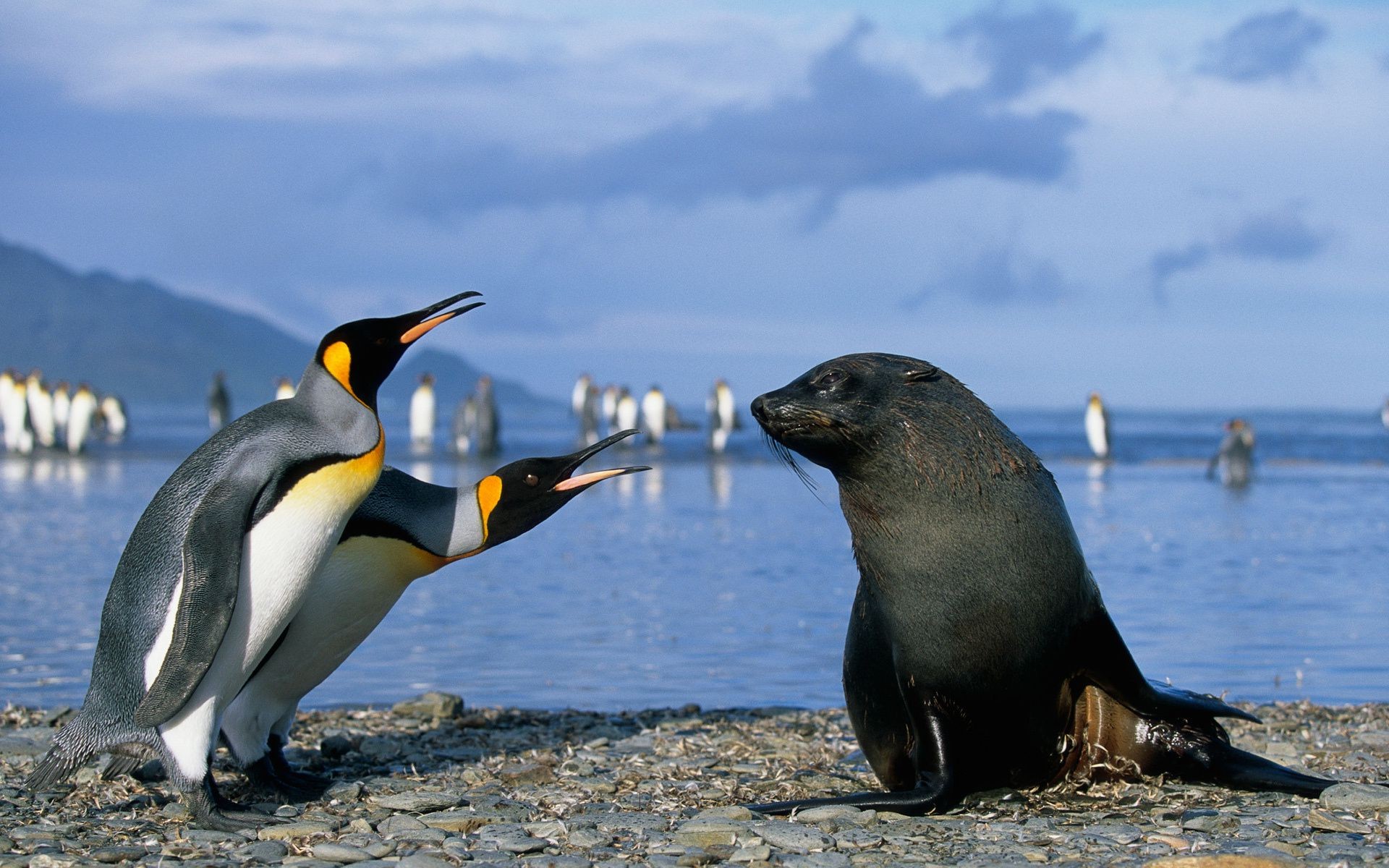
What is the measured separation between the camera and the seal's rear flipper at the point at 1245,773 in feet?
14.6

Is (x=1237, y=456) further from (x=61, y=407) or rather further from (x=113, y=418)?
(x=113, y=418)

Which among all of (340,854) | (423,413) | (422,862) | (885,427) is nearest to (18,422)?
(423,413)

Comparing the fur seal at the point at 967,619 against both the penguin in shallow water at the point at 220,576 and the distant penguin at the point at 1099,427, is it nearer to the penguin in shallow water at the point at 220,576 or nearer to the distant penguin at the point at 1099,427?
the penguin in shallow water at the point at 220,576

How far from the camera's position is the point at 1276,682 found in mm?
7352

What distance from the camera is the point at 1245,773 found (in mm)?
4551

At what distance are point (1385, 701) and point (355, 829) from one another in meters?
4.98

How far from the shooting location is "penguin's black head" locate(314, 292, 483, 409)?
14.6 ft

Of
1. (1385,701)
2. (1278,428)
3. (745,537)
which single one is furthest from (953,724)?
(1278,428)

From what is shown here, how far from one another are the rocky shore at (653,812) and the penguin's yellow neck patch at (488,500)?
859 millimetres

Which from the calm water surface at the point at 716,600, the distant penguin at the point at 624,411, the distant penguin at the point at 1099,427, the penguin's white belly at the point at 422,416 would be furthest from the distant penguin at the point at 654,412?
the calm water surface at the point at 716,600

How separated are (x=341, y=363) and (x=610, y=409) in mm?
35132

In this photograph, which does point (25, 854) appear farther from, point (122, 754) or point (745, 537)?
point (745, 537)

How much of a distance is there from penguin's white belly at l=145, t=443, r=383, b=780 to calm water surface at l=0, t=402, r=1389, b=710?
8.66ft

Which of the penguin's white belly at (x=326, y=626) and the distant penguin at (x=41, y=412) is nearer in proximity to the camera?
the penguin's white belly at (x=326, y=626)
